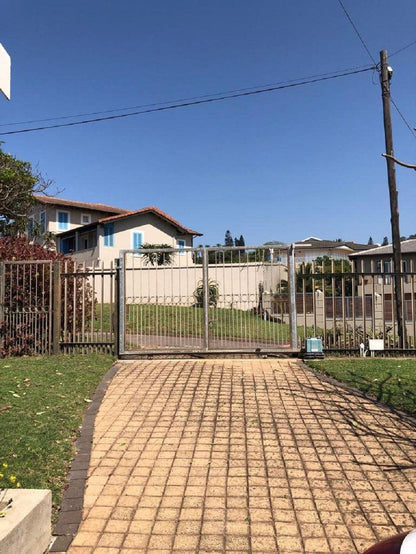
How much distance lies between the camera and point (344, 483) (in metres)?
3.56

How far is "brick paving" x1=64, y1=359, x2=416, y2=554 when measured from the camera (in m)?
2.91

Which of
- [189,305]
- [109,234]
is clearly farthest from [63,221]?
[189,305]

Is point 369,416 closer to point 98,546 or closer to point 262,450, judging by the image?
point 262,450

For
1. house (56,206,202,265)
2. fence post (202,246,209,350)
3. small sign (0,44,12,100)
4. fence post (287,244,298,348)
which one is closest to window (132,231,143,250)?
house (56,206,202,265)

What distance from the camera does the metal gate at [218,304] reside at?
8.24 m

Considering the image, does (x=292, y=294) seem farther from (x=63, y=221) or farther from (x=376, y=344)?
(x=63, y=221)

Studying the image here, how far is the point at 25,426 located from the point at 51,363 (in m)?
3.13

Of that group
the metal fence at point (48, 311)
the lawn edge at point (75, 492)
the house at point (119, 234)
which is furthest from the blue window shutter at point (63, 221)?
the lawn edge at point (75, 492)

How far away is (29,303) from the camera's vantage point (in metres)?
8.49

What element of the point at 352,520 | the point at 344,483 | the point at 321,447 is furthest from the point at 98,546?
the point at 321,447

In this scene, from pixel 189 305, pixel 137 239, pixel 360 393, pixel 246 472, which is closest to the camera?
pixel 246 472

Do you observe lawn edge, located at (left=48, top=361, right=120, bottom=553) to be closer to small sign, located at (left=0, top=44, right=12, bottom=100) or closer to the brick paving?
the brick paving

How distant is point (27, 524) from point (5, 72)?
3.47 meters

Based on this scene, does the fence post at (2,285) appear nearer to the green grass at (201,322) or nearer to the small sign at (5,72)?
the green grass at (201,322)
